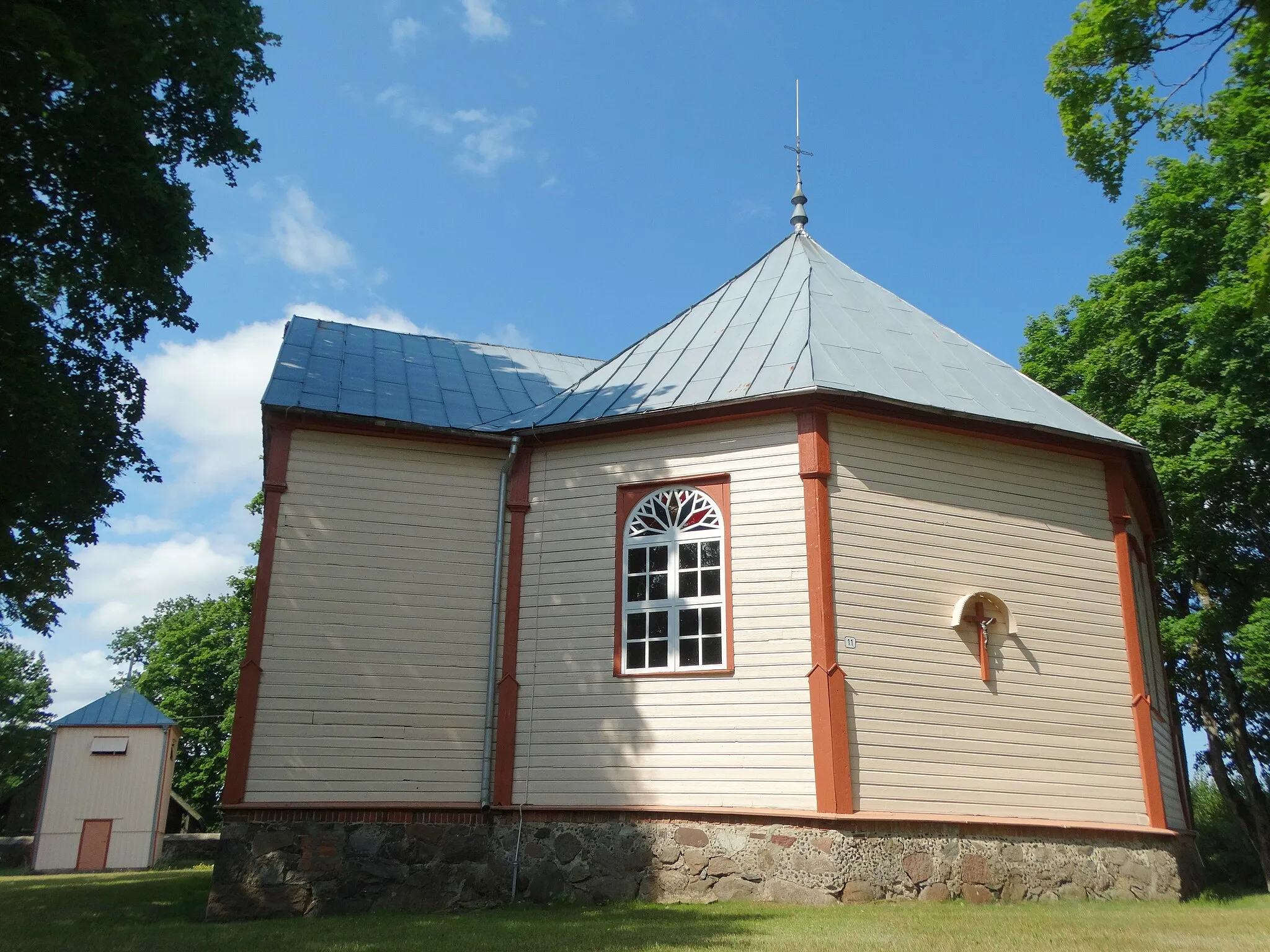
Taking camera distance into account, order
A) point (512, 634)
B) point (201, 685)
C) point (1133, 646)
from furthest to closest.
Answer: point (201, 685) < point (512, 634) < point (1133, 646)

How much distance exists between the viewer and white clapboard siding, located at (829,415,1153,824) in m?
10.9

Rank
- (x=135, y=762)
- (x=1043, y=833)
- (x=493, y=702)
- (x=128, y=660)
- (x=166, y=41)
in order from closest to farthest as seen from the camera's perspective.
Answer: (x=166, y=41) < (x=1043, y=833) < (x=493, y=702) < (x=135, y=762) < (x=128, y=660)

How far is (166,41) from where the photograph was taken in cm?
1009

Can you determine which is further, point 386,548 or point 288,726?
point 386,548

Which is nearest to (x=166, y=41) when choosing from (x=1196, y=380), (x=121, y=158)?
(x=121, y=158)

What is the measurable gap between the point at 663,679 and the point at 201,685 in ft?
116

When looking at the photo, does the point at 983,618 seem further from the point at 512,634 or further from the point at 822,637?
the point at 512,634

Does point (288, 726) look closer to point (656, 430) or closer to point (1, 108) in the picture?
point (656, 430)

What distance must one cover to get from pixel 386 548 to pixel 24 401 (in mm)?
4137

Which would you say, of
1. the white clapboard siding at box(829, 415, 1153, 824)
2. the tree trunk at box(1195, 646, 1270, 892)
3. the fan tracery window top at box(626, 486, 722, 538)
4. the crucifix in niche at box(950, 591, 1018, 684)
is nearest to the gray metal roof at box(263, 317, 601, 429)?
the fan tracery window top at box(626, 486, 722, 538)

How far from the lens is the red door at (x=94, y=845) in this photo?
26.6m

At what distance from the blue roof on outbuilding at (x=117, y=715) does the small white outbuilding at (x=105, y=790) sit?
2 cm

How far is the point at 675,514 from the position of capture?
12188 millimetres

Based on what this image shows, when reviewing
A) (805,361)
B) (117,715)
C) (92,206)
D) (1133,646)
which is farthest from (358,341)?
(117,715)
